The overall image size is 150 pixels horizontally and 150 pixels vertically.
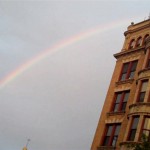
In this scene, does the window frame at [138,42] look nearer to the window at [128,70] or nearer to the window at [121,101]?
the window at [128,70]

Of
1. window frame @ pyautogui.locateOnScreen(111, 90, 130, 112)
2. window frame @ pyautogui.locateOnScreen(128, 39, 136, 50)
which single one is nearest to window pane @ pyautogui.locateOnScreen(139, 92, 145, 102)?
window frame @ pyautogui.locateOnScreen(111, 90, 130, 112)

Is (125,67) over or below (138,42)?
below

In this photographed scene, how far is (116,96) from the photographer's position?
3538 centimetres

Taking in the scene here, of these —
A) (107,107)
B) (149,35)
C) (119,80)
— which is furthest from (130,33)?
(107,107)

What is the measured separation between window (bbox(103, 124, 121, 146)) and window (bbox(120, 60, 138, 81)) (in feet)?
19.2

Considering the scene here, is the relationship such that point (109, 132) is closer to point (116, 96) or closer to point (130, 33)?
point (116, 96)

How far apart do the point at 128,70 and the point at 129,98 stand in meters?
4.05

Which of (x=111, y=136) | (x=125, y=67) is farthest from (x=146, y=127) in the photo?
(x=125, y=67)

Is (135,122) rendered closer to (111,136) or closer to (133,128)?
(133,128)

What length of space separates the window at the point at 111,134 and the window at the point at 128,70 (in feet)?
19.2

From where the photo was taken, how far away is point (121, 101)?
34.0 meters

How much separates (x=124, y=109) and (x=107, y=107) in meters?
2.45

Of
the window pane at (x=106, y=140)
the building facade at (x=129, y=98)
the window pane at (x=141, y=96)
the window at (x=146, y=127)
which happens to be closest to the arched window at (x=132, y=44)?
the building facade at (x=129, y=98)

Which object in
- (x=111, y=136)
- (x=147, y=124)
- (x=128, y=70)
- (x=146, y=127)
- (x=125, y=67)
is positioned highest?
(x=125, y=67)
